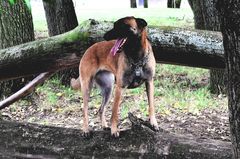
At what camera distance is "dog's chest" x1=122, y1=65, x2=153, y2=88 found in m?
4.43

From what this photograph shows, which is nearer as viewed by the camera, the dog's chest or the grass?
the dog's chest

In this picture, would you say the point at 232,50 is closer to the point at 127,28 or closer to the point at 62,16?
the point at 127,28

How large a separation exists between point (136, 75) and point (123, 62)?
0.18 m

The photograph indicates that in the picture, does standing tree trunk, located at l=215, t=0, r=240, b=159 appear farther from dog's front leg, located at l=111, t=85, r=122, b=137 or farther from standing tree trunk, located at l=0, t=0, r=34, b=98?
standing tree trunk, located at l=0, t=0, r=34, b=98

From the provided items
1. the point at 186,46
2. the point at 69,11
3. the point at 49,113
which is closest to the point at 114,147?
the point at 186,46

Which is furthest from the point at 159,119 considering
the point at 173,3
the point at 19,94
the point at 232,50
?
the point at 173,3

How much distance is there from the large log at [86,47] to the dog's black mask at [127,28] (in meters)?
1.53

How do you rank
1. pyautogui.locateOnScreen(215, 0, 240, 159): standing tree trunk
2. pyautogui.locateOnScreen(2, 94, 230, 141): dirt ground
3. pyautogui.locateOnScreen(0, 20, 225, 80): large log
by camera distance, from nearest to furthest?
1. pyautogui.locateOnScreen(215, 0, 240, 159): standing tree trunk
2. pyautogui.locateOnScreen(0, 20, 225, 80): large log
3. pyautogui.locateOnScreen(2, 94, 230, 141): dirt ground

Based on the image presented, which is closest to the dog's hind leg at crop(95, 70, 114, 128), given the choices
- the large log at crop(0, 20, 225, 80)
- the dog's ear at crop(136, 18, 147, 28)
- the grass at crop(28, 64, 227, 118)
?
the large log at crop(0, 20, 225, 80)

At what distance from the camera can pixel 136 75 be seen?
4430 mm

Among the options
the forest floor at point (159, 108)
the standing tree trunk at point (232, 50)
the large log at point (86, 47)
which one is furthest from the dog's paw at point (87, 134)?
the standing tree trunk at point (232, 50)

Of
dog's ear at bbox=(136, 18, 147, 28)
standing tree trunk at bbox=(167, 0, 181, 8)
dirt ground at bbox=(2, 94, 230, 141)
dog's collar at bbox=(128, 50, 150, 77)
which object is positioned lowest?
standing tree trunk at bbox=(167, 0, 181, 8)

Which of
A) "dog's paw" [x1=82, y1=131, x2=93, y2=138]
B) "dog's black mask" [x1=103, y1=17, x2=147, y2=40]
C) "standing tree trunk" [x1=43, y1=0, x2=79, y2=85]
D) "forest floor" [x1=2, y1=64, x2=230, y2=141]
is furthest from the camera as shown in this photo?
"standing tree trunk" [x1=43, y1=0, x2=79, y2=85]

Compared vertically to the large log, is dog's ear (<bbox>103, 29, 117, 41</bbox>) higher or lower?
higher
